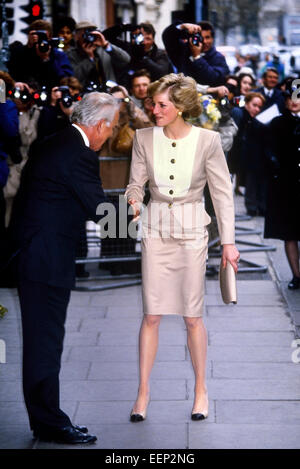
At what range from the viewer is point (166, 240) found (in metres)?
5.49

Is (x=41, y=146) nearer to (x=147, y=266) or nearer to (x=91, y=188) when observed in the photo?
(x=91, y=188)

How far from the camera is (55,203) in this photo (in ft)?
16.1

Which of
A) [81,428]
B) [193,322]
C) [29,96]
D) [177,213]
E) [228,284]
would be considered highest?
[29,96]

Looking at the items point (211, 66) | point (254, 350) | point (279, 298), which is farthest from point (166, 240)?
point (211, 66)

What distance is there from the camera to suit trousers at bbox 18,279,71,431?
501 cm

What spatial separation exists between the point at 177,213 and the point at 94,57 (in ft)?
16.5

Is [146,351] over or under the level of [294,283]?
over

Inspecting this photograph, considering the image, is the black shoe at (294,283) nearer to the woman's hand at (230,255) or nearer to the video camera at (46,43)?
the video camera at (46,43)

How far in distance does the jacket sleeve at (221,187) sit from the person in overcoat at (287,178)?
3.53m

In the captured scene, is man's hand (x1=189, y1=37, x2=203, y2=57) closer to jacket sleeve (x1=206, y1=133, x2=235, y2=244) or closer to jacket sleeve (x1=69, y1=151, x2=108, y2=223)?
jacket sleeve (x1=206, y1=133, x2=235, y2=244)

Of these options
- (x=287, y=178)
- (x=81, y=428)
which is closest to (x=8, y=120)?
(x=287, y=178)

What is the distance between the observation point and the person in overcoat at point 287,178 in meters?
8.92

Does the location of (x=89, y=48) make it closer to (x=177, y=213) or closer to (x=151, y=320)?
(x=177, y=213)
